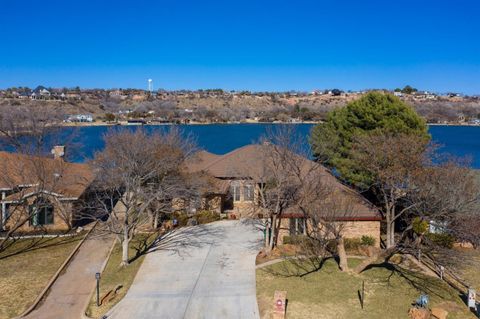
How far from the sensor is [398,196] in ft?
86.3

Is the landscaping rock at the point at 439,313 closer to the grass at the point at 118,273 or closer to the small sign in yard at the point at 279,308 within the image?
the small sign in yard at the point at 279,308

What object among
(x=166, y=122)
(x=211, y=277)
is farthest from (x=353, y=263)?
(x=166, y=122)

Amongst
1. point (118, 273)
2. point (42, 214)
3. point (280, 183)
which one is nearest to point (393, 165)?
point (280, 183)

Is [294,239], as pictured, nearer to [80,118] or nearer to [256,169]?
[256,169]

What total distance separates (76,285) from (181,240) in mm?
7745

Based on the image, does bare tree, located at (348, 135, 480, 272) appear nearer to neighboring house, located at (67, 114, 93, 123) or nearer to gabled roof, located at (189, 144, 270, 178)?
gabled roof, located at (189, 144, 270, 178)

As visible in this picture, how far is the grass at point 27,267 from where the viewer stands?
19.7m

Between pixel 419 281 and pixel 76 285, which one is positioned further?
pixel 419 281

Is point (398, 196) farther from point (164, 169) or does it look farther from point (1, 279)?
point (1, 279)

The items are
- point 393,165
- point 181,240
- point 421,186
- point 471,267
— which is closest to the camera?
point 471,267

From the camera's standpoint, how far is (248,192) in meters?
34.9

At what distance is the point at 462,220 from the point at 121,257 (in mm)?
18430

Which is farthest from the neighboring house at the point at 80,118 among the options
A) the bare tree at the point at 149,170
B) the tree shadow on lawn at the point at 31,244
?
the tree shadow on lawn at the point at 31,244

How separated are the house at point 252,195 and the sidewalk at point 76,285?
30.4 ft
